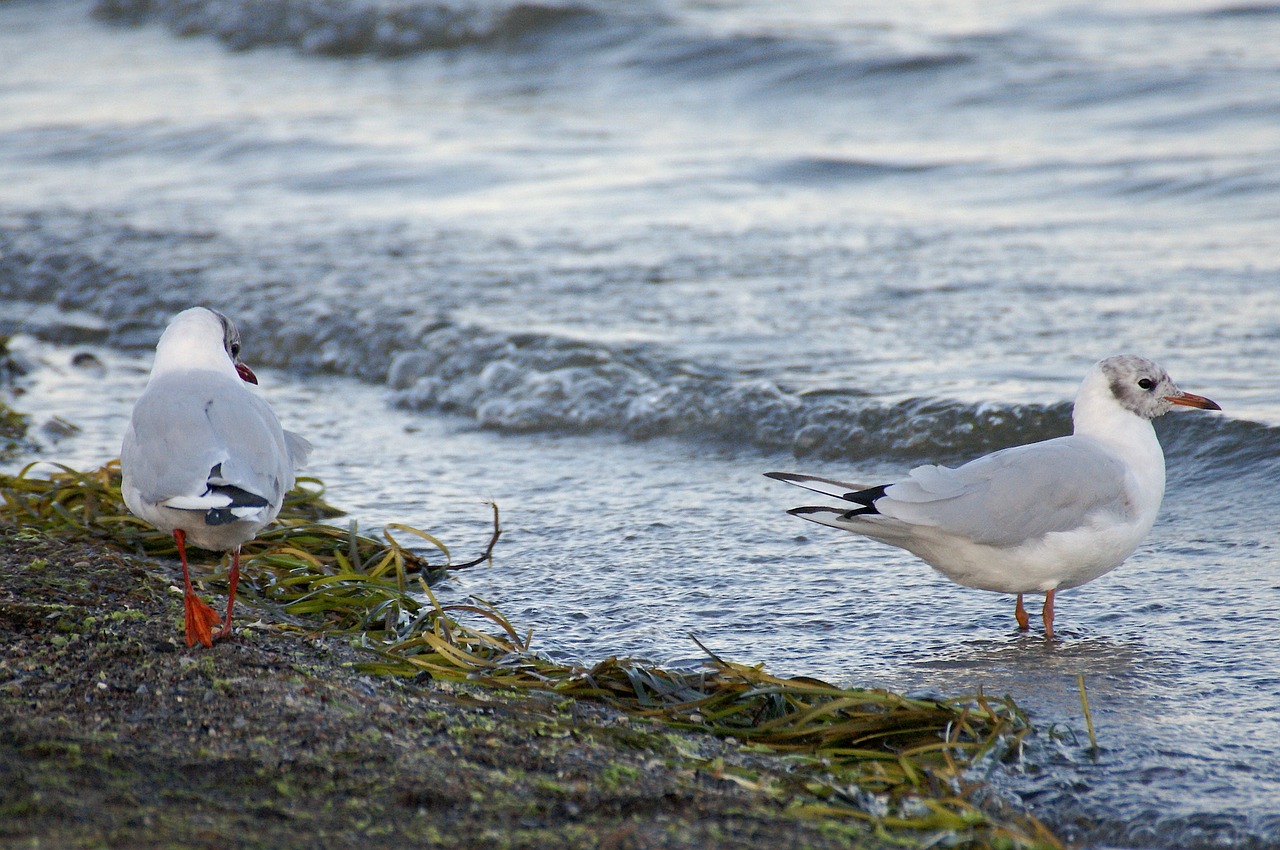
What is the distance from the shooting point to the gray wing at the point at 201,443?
9.63ft

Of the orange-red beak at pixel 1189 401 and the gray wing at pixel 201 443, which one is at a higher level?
the gray wing at pixel 201 443

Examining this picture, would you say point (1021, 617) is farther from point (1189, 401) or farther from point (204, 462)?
Result: point (204, 462)

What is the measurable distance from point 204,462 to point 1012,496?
2.09m

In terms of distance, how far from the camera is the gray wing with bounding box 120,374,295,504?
294cm

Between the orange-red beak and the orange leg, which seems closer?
the orange leg

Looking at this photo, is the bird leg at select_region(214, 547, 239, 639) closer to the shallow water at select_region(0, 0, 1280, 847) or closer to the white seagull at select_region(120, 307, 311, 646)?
the white seagull at select_region(120, 307, 311, 646)

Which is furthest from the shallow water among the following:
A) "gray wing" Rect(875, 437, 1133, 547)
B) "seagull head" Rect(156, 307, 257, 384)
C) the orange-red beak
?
"seagull head" Rect(156, 307, 257, 384)

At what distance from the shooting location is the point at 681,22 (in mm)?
14117

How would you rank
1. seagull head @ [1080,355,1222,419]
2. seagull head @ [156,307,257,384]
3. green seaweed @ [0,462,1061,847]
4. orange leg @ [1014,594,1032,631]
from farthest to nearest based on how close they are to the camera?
1. seagull head @ [1080,355,1222,419]
2. orange leg @ [1014,594,1032,631]
3. seagull head @ [156,307,257,384]
4. green seaweed @ [0,462,1061,847]

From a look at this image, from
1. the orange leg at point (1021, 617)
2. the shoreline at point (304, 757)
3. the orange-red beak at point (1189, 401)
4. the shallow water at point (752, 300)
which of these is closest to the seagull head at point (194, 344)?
the shoreline at point (304, 757)

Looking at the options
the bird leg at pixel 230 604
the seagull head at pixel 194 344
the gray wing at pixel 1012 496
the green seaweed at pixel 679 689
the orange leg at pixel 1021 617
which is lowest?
the orange leg at pixel 1021 617

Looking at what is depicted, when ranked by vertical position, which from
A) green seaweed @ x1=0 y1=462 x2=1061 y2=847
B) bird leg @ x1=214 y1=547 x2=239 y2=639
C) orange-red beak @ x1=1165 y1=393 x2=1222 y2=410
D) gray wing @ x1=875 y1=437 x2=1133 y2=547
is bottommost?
green seaweed @ x1=0 y1=462 x2=1061 y2=847

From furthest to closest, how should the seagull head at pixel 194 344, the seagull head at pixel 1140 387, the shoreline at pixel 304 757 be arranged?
the seagull head at pixel 1140 387, the seagull head at pixel 194 344, the shoreline at pixel 304 757

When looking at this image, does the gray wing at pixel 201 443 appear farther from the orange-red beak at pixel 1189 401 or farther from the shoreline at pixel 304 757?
the orange-red beak at pixel 1189 401
